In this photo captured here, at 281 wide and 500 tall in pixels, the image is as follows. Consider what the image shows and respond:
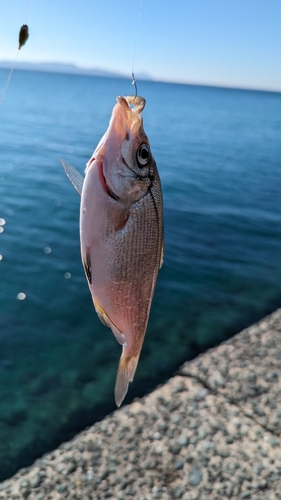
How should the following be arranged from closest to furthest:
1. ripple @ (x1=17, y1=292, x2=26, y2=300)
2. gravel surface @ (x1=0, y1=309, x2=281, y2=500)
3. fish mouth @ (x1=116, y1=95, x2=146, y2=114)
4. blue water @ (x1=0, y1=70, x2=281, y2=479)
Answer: fish mouth @ (x1=116, y1=95, x2=146, y2=114)
gravel surface @ (x1=0, y1=309, x2=281, y2=500)
blue water @ (x1=0, y1=70, x2=281, y2=479)
ripple @ (x1=17, y1=292, x2=26, y2=300)

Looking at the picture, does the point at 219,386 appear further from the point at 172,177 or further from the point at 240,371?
the point at 172,177

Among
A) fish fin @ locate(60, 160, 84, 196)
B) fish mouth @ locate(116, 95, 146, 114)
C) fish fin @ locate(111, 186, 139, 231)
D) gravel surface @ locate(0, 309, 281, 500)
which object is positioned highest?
fish mouth @ locate(116, 95, 146, 114)

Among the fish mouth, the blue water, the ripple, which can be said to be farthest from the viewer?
the ripple

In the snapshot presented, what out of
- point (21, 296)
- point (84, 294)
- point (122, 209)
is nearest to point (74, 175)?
point (122, 209)

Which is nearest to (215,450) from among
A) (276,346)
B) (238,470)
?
(238,470)

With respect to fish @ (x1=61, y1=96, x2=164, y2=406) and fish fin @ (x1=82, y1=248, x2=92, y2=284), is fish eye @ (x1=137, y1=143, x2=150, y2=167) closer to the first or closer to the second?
fish @ (x1=61, y1=96, x2=164, y2=406)

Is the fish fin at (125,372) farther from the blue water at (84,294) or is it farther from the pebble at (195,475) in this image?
the blue water at (84,294)

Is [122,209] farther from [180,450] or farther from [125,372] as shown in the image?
[180,450]

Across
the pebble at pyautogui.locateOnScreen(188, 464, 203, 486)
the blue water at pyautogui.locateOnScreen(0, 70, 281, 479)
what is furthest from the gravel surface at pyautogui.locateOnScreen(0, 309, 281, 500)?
the blue water at pyautogui.locateOnScreen(0, 70, 281, 479)
